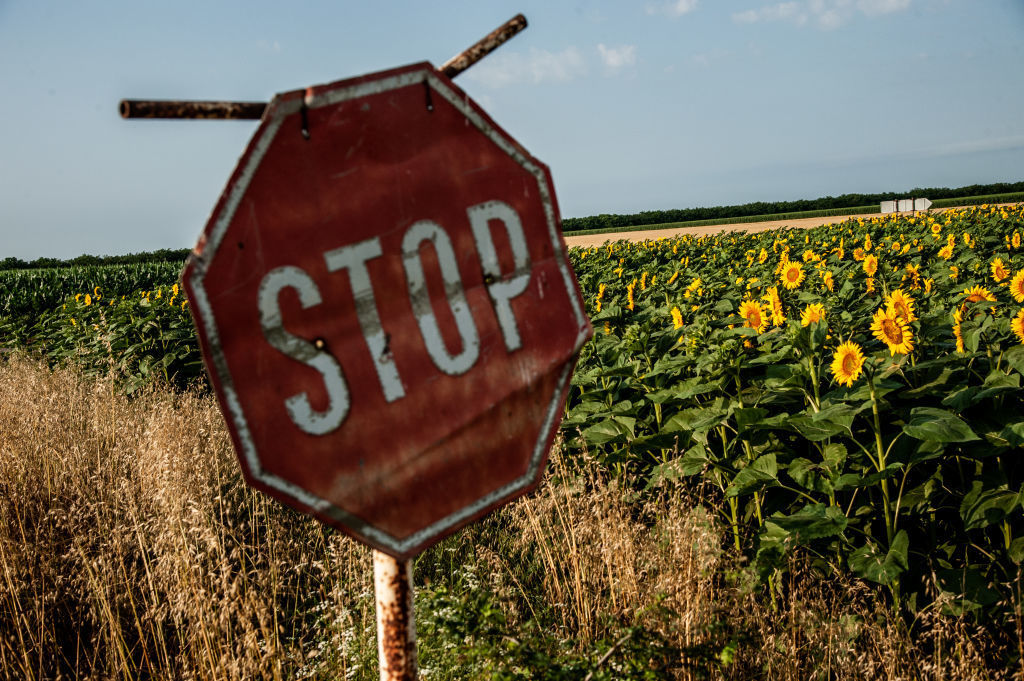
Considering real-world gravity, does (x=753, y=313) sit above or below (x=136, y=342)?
below

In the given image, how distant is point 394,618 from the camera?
1194 mm

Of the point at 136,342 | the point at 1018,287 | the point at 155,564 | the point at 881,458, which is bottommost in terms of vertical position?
the point at 155,564

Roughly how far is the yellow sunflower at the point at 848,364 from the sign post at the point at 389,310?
95.8 inches

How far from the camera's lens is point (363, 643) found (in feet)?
9.12

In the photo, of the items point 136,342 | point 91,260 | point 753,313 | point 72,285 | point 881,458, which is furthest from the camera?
point 91,260

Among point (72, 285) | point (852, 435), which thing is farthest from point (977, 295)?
point (72, 285)

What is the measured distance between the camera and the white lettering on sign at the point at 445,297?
1182mm

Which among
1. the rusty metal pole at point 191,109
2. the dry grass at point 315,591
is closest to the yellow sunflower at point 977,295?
the dry grass at point 315,591

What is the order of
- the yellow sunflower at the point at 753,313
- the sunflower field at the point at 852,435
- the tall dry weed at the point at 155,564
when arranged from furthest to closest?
the yellow sunflower at the point at 753,313, the sunflower field at the point at 852,435, the tall dry weed at the point at 155,564

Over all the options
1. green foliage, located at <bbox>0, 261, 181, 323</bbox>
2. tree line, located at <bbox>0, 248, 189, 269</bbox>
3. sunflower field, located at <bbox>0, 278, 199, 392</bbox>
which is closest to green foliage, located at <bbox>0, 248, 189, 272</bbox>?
tree line, located at <bbox>0, 248, 189, 269</bbox>

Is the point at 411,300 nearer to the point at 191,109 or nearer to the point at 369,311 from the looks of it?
the point at 369,311

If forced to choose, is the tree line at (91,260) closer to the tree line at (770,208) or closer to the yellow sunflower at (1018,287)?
the tree line at (770,208)

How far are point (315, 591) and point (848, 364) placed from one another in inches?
110

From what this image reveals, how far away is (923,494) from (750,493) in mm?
786
